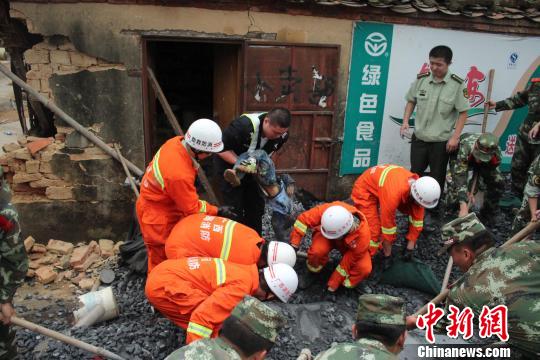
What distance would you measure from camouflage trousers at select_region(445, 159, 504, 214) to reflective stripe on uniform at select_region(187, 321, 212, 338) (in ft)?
13.4

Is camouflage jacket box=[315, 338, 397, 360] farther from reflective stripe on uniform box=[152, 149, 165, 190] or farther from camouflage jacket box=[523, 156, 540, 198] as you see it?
camouflage jacket box=[523, 156, 540, 198]

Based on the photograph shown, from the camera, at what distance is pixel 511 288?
2859 millimetres

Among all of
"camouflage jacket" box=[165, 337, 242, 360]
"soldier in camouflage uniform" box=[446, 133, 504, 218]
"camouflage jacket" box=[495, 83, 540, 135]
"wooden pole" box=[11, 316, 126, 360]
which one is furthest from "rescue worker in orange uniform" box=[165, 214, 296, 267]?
"camouflage jacket" box=[495, 83, 540, 135]

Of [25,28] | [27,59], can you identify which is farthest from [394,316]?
[25,28]

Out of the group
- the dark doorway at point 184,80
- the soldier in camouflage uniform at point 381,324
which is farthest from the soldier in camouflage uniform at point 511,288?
the dark doorway at point 184,80

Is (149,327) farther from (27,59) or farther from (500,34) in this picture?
(500,34)

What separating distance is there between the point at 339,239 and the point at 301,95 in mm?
2597

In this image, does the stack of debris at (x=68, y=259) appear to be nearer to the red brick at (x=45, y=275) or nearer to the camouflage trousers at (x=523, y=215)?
the red brick at (x=45, y=275)

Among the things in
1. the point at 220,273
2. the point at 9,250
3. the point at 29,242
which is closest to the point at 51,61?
the point at 29,242

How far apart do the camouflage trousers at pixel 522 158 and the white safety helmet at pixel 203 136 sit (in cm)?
519

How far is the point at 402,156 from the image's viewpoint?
23.6 feet

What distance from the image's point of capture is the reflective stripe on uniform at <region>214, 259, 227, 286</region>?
127 inches

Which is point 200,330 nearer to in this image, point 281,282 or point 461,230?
point 281,282

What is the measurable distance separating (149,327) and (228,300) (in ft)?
4.54
